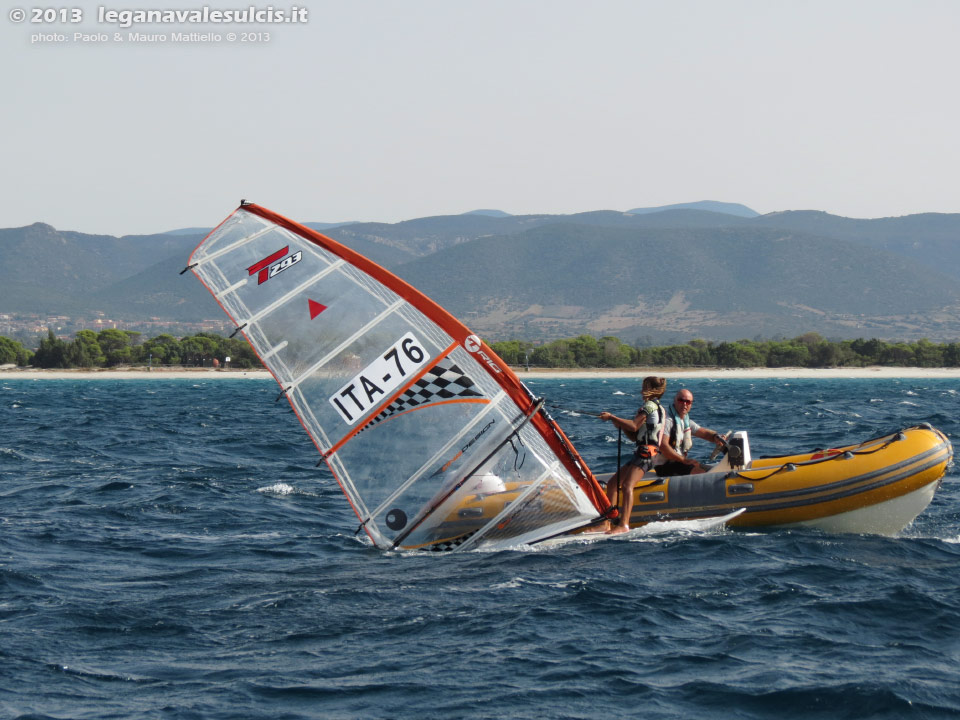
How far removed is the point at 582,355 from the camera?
16050 centimetres

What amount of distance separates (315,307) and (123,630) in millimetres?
3598

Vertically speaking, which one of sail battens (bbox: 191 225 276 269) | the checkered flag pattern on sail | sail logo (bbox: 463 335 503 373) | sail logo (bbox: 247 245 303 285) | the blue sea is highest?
sail battens (bbox: 191 225 276 269)

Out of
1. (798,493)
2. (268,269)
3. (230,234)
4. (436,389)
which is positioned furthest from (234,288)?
(798,493)

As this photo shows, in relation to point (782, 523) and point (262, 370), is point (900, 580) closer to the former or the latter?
point (782, 523)

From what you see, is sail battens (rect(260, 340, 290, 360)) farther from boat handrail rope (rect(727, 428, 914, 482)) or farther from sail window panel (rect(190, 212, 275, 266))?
boat handrail rope (rect(727, 428, 914, 482))

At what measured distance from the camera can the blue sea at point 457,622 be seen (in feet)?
22.8

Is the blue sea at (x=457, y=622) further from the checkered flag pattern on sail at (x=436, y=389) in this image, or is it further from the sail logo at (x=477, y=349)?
A: the sail logo at (x=477, y=349)

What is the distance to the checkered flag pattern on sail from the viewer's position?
35.2 ft

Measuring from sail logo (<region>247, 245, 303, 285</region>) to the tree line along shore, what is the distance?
5289 inches

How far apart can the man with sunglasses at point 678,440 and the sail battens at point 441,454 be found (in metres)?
2.20

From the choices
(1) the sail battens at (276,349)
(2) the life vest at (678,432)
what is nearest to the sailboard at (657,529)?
(2) the life vest at (678,432)

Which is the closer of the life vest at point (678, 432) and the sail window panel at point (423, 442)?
the sail window panel at point (423, 442)

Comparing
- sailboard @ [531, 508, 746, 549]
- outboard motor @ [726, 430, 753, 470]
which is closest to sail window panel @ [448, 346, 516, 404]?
sailboard @ [531, 508, 746, 549]

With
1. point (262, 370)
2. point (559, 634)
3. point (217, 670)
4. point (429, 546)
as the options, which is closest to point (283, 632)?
point (217, 670)
